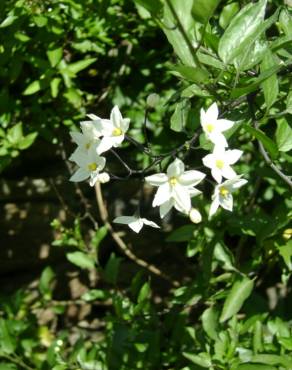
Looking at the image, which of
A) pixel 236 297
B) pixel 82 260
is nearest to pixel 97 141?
pixel 236 297

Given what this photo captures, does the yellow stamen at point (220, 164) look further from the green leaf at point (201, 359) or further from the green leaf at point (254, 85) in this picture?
the green leaf at point (201, 359)

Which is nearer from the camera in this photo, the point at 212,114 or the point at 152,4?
the point at 152,4

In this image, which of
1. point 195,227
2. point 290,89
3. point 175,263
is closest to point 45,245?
point 175,263

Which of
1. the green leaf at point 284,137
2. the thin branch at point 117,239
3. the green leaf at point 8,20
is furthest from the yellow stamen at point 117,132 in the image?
the thin branch at point 117,239

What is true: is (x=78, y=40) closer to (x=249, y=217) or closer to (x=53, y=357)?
(x=249, y=217)

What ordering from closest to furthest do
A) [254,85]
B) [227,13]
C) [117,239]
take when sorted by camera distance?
1. [254,85]
2. [227,13]
3. [117,239]

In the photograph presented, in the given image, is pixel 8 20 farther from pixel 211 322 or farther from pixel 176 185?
pixel 211 322

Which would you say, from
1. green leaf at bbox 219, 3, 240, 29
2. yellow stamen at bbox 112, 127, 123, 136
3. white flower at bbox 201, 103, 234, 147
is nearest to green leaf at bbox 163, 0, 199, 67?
white flower at bbox 201, 103, 234, 147
